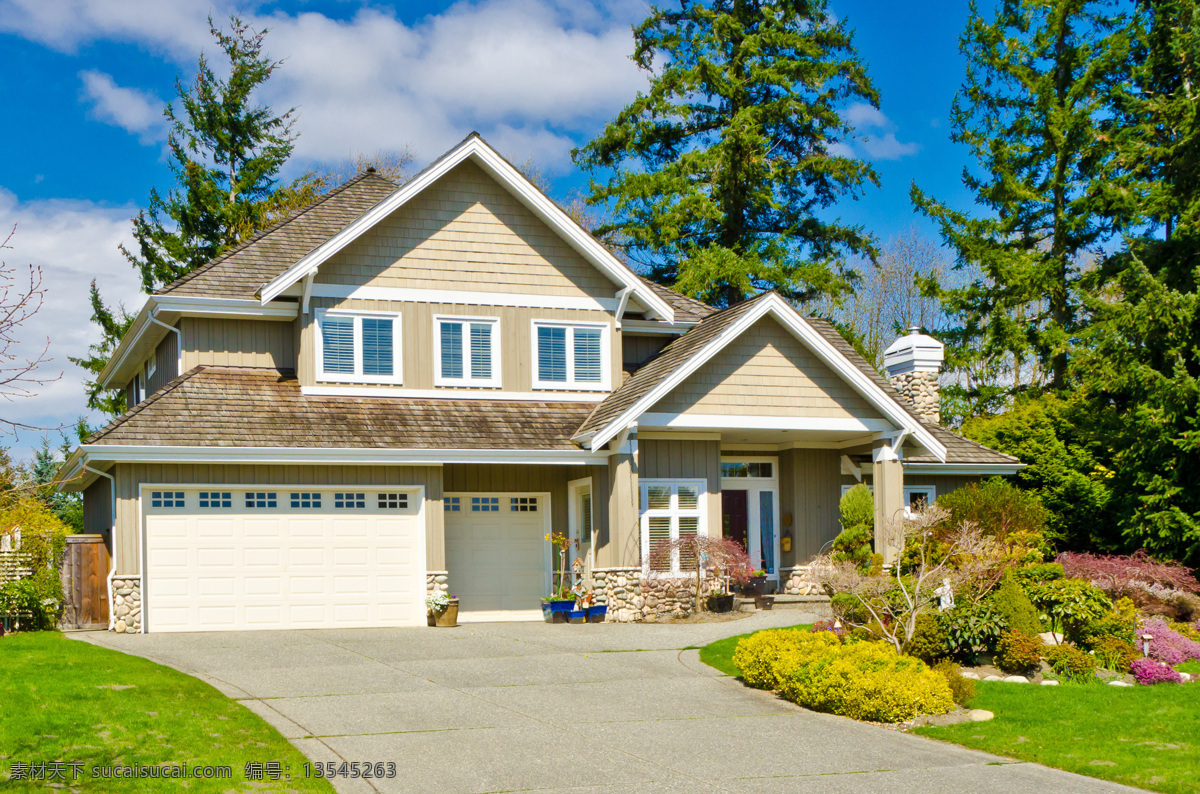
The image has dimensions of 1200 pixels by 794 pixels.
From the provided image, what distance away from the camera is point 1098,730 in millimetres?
10219

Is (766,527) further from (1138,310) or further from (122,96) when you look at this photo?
(122,96)

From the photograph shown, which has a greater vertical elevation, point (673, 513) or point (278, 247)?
point (278, 247)

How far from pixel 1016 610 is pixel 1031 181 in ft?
56.6

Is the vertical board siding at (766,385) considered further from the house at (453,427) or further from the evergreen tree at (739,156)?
the evergreen tree at (739,156)

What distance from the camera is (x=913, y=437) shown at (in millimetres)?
19641

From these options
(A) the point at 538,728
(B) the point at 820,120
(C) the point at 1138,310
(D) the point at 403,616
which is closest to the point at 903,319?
(B) the point at 820,120

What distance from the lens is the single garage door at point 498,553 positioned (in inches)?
775

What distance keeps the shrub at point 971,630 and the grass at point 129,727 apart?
8.15 metres

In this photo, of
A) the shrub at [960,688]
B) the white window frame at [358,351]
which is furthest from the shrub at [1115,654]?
the white window frame at [358,351]

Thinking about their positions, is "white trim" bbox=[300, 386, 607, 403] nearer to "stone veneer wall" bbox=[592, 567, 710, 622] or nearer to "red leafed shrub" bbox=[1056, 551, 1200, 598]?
"stone veneer wall" bbox=[592, 567, 710, 622]

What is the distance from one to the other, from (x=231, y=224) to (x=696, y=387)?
1951 centimetres

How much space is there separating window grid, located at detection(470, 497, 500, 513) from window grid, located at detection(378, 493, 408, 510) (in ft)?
6.04

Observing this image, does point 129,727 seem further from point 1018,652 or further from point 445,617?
point 1018,652

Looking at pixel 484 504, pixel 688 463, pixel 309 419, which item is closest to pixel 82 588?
pixel 309 419
